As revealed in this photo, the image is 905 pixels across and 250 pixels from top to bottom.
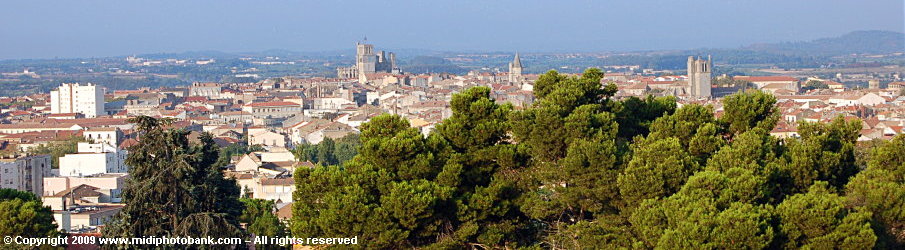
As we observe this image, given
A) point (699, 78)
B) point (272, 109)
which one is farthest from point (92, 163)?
point (699, 78)

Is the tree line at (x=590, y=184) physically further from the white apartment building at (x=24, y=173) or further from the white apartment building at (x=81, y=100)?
the white apartment building at (x=81, y=100)

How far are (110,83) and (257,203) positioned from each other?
109611 mm

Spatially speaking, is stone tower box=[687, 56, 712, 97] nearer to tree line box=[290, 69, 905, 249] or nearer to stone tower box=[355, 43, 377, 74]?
stone tower box=[355, 43, 377, 74]

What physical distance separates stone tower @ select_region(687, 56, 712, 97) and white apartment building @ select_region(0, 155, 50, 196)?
5039 cm

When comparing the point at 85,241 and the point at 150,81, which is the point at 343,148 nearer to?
the point at 85,241

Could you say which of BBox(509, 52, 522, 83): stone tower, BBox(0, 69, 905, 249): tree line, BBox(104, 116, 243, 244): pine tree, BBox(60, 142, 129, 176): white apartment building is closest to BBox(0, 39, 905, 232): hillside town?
BBox(60, 142, 129, 176): white apartment building

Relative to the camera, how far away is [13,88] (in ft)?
395

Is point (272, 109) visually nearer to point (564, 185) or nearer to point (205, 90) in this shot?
point (205, 90)

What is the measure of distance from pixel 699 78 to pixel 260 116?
25.5 meters

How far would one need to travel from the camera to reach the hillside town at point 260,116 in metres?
30.6

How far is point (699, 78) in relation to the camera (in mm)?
79438

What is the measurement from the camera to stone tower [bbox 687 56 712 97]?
79.3 metres

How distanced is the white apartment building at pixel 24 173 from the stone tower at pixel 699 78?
1984 inches

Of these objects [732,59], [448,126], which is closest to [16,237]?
[448,126]
